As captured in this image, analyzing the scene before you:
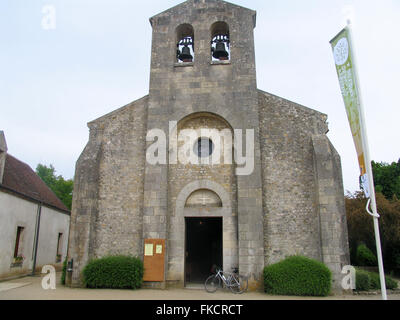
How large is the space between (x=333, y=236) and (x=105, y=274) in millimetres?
8208

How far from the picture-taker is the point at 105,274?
1184 cm

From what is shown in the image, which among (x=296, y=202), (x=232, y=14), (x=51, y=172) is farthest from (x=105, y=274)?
(x=51, y=172)

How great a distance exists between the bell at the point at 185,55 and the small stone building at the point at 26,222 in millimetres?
9518

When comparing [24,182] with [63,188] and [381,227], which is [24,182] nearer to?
[63,188]

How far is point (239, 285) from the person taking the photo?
11.6 m

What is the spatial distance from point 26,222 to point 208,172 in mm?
10846

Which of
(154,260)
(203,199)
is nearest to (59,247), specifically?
(154,260)

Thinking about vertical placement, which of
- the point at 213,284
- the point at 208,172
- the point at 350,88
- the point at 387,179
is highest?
the point at 387,179

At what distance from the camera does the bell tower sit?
481 inches

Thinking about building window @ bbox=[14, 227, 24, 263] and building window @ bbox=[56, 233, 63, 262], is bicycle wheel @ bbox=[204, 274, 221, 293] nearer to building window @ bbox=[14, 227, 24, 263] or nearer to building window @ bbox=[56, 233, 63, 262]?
building window @ bbox=[14, 227, 24, 263]

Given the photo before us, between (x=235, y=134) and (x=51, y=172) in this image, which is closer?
(x=235, y=134)

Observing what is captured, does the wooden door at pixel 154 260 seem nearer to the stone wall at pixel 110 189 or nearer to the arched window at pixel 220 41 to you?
the stone wall at pixel 110 189

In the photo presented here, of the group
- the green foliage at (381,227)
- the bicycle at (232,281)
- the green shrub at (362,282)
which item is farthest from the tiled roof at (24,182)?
the green foliage at (381,227)

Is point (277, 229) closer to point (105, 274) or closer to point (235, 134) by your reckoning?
point (235, 134)
